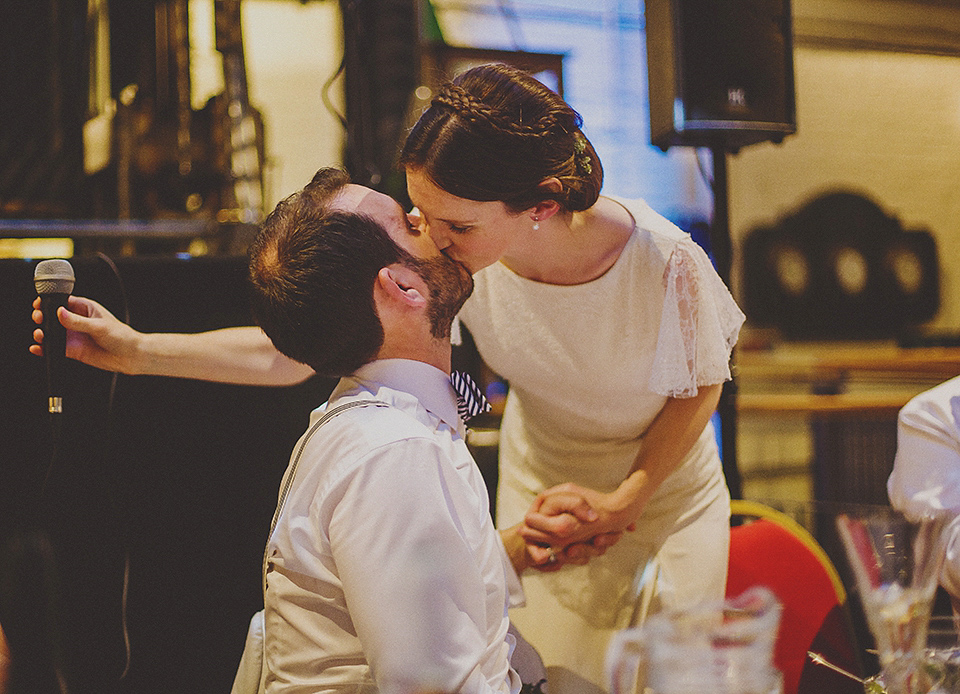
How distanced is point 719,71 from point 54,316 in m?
1.69

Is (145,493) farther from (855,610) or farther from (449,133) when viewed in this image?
(855,610)

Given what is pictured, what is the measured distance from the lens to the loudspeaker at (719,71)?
2.24m

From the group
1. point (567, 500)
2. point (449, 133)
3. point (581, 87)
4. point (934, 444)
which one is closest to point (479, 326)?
point (567, 500)

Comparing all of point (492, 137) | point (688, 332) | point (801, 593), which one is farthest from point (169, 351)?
point (801, 593)

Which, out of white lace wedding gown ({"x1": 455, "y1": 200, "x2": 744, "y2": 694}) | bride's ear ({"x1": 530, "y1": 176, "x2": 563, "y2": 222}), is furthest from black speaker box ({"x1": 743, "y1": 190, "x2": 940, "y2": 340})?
bride's ear ({"x1": 530, "y1": 176, "x2": 563, "y2": 222})

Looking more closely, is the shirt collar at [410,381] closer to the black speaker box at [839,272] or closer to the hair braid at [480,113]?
the hair braid at [480,113]

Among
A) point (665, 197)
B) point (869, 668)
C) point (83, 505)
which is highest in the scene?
point (665, 197)

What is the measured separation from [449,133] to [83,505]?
1.08m

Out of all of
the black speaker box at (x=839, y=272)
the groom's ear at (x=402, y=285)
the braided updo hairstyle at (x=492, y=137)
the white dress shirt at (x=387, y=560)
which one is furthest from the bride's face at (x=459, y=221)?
the black speaker box at (x=839, y=272)

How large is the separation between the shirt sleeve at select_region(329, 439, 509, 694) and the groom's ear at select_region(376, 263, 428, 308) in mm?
247

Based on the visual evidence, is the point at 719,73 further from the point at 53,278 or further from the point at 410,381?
the point at 53,278

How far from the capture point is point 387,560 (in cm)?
101

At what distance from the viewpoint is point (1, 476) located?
1734 mm

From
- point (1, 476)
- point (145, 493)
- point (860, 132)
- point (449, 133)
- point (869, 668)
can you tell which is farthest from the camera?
point (860, 132)
